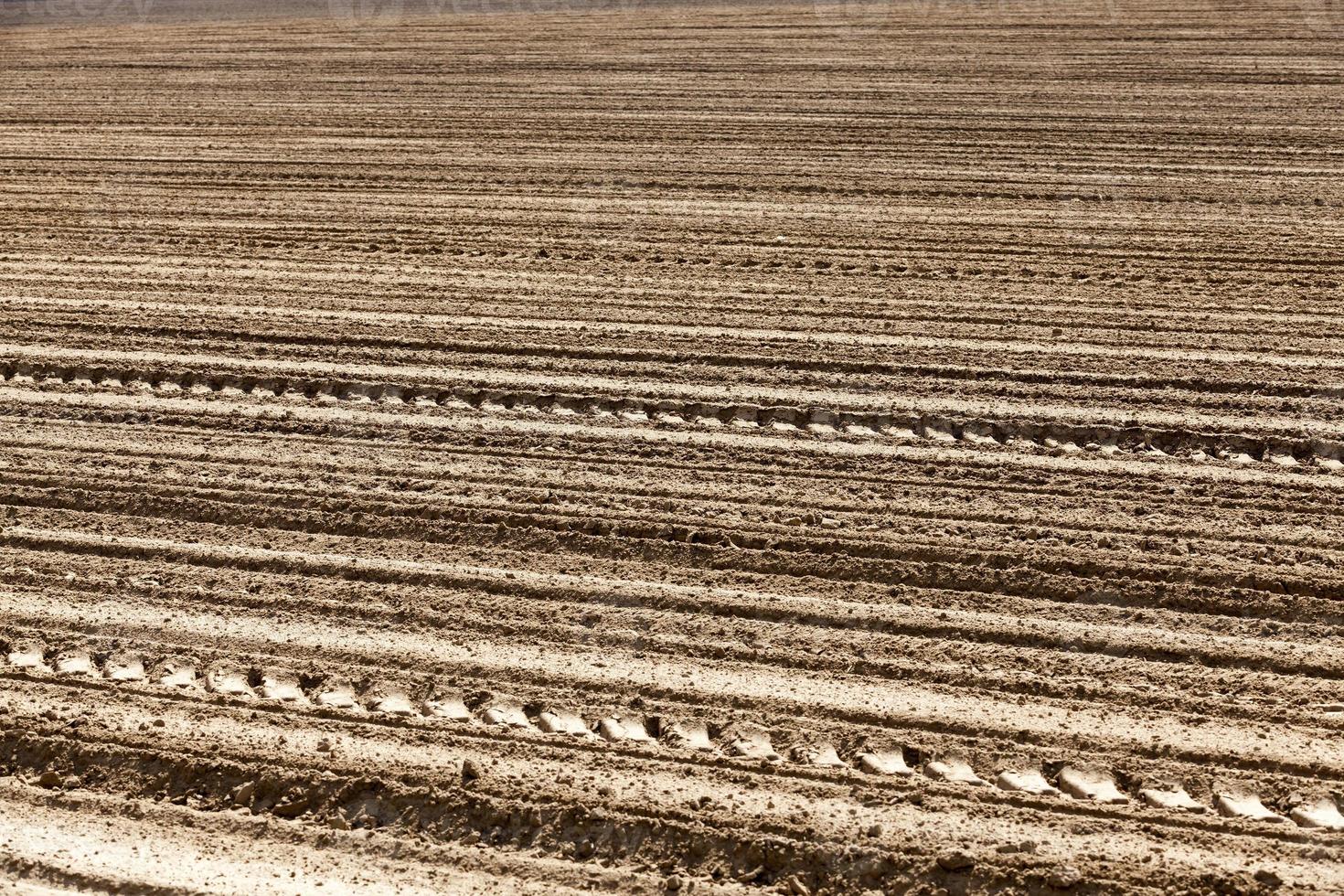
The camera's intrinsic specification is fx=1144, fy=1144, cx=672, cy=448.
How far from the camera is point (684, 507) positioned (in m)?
4.67

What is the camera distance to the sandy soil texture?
3.41 metres

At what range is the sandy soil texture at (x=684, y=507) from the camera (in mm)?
3406

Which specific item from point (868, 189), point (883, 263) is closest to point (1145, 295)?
point (883, 263)

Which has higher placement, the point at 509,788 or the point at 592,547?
the point at 592,547

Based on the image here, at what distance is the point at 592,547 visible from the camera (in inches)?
176

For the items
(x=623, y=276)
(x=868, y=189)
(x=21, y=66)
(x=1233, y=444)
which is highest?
(x=21, y=66)

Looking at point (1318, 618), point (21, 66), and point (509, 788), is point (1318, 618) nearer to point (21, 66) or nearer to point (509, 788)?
point (509, 788)

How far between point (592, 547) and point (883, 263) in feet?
10.0

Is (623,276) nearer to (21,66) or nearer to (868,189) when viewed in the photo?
(868,189)

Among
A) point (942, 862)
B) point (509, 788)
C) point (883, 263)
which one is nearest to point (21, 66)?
point (883, 263)

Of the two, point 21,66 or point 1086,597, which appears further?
point 21,66

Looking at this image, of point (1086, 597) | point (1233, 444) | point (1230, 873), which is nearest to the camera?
point (1230, 873)

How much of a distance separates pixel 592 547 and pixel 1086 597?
1.84m

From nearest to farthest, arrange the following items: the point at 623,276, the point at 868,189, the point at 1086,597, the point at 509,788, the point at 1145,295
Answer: the point at 509,788
the point at 1086,597
the point at 1145,295
the point at 623,276
the point at 868,189
